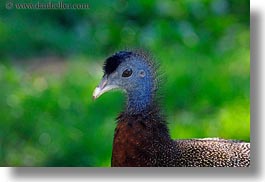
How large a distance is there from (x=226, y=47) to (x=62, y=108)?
457mm

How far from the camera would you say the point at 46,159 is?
34.2ft

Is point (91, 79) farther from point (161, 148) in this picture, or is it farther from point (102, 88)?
point (161, 148)

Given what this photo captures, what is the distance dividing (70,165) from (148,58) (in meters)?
0.35

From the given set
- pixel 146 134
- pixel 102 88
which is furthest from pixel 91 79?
pixel 146 134

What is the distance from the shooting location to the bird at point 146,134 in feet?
34.1

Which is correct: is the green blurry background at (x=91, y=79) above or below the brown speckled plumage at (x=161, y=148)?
above

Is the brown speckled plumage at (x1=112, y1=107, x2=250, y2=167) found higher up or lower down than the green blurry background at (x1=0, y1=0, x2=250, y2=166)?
lower down

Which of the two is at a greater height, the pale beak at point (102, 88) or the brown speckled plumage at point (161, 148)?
the pale beak at point (102, 88)

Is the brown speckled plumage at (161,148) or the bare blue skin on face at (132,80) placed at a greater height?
the bare blue skin on face at (132,80)

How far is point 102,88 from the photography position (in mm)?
10406

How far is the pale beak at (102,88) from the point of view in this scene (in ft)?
34.1

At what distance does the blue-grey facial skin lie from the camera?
10398mm

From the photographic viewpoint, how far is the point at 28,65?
34.2 ft

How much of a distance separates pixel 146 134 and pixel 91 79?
0.20 m
